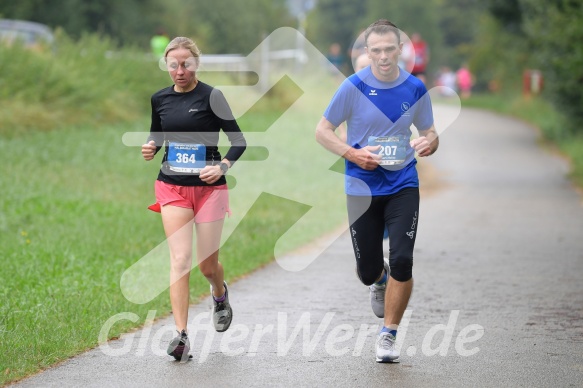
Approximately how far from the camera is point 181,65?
292 inches

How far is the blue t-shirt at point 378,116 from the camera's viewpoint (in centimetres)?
742

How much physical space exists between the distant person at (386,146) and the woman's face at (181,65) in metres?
0.92

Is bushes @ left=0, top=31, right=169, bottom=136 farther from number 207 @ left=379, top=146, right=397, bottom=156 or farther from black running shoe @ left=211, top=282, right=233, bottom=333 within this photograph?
number 207 @ left=379, top=146, right=397, bottom=156

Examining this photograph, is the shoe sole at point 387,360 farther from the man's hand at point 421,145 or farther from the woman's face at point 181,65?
the woman's face at point 181,65

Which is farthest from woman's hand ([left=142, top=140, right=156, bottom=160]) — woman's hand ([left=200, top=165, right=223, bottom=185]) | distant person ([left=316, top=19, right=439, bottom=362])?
distant person ([left=316, top=19, right=439, bottom=362])

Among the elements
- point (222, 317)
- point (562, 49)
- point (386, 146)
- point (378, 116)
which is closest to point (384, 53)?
point (378, 116)

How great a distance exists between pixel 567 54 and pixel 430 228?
9091 mm

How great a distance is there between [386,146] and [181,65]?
1430 mm

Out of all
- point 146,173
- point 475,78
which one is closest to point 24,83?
point 146,173

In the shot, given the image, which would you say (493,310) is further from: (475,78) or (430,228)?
(475,78)

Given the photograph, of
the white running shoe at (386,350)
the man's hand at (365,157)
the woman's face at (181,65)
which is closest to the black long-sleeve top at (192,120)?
the woman's face at (181,65)

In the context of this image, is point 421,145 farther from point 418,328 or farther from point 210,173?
point 418,328

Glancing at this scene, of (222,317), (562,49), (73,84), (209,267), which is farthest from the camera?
(562,49)

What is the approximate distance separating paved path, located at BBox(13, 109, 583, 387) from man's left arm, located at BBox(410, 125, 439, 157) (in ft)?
4.38
